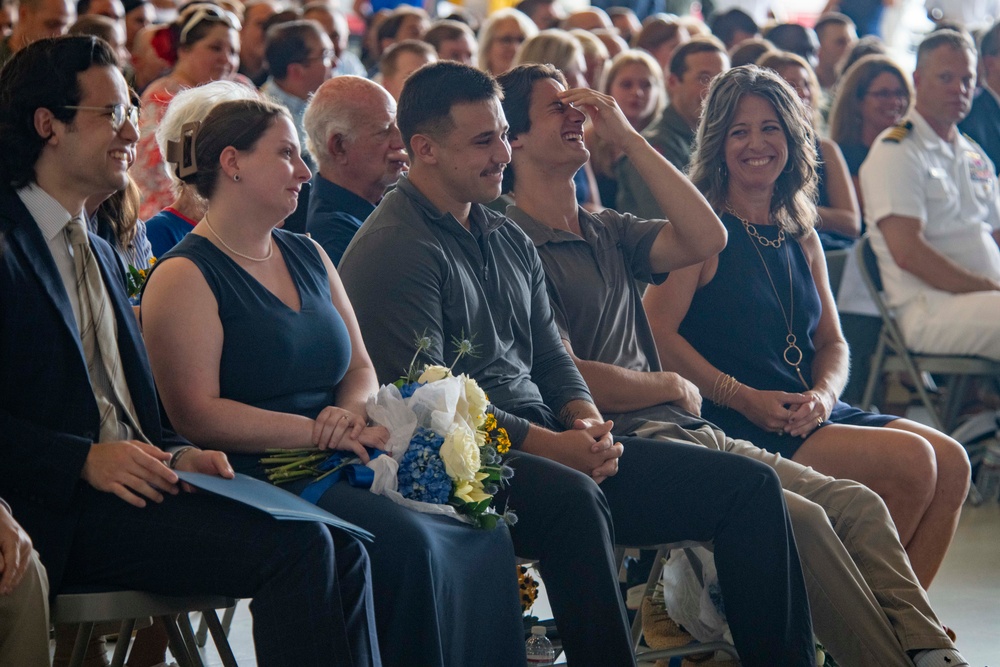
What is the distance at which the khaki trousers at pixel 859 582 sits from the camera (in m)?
2.69

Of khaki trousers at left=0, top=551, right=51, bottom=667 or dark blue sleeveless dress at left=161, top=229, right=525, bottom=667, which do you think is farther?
dark blue sleeveless dress at left=161, top=229, right=525, bottom=667

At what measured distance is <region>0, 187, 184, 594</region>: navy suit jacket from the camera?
2.10m

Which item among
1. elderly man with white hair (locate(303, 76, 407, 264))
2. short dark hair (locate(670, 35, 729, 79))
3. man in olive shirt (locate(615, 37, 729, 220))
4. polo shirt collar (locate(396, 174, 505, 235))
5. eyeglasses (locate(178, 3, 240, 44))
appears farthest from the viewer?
short dark hair (locate(670, 35, 729, 79))

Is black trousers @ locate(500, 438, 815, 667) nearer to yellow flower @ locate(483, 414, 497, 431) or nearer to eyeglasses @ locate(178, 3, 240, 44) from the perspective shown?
yellow flower @ locate(483, 414, 497, 431)

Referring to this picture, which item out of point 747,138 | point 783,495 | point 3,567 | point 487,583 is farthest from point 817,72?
point 3,567

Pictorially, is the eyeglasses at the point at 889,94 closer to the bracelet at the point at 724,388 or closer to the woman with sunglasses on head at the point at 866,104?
the woman with sunglasses on head at the point at 866,104

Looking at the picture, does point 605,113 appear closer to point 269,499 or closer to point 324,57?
point 269,499

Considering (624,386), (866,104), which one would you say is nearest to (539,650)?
(624,386)

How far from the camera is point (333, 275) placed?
8.73 ft

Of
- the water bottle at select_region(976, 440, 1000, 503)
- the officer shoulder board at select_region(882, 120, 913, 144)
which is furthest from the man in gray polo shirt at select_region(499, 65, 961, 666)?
the water bottle at select_region(976, 440, 1000, 503)

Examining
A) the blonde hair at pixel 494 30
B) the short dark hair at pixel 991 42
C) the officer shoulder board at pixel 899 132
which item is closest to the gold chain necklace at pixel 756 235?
the officer shoulder board at pixel 899 132

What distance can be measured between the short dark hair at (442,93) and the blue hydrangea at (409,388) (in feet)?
2.45

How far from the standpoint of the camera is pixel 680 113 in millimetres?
5375

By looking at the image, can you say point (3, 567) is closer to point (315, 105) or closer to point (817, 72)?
point (315, 105)
